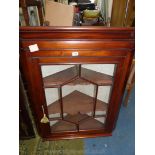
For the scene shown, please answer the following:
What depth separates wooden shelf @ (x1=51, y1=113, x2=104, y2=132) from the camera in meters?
1.60

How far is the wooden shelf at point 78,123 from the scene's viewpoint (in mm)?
1597

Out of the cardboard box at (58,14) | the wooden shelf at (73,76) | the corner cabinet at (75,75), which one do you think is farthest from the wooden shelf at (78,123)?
the cardboard box at (58,14)

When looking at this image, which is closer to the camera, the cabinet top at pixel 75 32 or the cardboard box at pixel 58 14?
the cabinet top at pixel 75 32

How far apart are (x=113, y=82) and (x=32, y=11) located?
71cm

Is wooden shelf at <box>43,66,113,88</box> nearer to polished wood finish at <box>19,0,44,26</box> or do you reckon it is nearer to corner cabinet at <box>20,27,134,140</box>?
corner cabinet at <box>20,27,134,140</box>

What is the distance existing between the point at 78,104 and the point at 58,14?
2.44 ft

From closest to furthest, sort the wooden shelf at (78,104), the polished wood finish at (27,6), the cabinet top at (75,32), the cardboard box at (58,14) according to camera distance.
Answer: the cabinet top at (75,32) < the polished wood finish at (27,6) < the cardboard box at (58,14) < the wooden shelf at (78,104)

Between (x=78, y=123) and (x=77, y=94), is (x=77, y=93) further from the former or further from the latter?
(x=78, y=123)

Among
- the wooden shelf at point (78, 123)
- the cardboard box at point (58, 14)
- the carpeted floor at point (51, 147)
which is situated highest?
the cardboard box at point (58, 14)

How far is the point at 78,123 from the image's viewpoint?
159cm

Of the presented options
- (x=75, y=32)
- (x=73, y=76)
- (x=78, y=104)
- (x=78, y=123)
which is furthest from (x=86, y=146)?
(x=75, y=32)

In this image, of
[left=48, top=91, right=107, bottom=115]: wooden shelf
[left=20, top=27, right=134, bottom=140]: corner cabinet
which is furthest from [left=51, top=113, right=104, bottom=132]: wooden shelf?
[left=48, top=91, right=107, bottom=115]: wooden shelf

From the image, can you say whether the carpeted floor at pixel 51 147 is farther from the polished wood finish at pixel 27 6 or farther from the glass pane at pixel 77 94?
the polished wood finish at pixel 27 6
